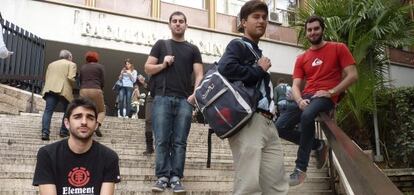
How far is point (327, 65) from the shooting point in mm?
4480

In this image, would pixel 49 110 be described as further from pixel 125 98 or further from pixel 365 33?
pixel 365 33

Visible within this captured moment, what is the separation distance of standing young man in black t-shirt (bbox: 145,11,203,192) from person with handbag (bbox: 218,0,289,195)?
128cm

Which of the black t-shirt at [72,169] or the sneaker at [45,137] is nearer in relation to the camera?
the black t-shirt at [72,169]

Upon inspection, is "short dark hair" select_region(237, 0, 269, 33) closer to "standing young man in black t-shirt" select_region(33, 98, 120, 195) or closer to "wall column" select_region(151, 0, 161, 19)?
"standing young man in black t-shirt" select_region(33, 98, 120, 195)

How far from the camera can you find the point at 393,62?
1953 centimetres

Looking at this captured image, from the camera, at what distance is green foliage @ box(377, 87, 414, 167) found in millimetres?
9086

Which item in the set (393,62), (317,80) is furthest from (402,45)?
Answer: (393,62)

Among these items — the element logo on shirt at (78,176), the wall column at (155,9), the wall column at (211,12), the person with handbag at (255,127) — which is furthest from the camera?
the wall column at (211,12)

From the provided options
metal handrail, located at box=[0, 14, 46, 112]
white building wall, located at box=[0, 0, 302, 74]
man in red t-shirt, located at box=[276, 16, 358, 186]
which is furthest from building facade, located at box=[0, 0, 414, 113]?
man in red t-shirt, located at box=[276, 16, 358, 186]

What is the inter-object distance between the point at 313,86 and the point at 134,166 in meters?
2.32

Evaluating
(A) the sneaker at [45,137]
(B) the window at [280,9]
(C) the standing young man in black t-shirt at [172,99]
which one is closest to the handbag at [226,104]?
(C) the standing young man in black t-shirt at [172,99]

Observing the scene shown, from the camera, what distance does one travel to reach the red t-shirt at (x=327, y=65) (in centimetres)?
446

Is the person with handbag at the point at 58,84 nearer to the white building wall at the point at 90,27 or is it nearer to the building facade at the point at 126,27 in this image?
the building facade at the point at 126,27

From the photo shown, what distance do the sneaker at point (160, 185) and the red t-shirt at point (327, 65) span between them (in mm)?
1578
